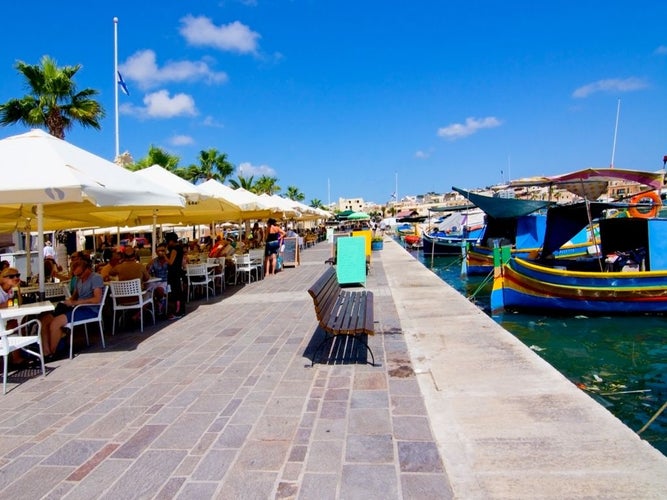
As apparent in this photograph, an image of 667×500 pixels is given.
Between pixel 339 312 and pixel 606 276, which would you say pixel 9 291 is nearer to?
pixel 339 312

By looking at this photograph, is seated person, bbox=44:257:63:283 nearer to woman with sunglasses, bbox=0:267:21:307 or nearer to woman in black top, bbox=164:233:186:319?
woman in black top, bbox=164:233:186:319

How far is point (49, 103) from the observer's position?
1775cm

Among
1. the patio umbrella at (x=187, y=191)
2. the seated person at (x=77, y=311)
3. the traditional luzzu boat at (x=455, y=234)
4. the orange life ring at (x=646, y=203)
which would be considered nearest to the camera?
the seated person at (x=77, y=311)

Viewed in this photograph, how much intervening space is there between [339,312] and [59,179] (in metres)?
3.54

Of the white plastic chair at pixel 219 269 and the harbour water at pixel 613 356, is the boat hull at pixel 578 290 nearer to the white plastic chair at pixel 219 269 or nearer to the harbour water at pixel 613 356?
the harbour water at pixel 613 356

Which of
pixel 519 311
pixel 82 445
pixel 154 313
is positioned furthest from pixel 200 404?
pixel 519 311

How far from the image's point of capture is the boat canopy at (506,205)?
15.1m

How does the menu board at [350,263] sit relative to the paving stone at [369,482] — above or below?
above

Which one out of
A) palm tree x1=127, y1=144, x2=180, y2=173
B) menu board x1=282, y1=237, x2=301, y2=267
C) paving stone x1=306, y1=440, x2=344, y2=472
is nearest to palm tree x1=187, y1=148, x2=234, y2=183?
palm tree x1=127, y1=144, x2=180, y2=173

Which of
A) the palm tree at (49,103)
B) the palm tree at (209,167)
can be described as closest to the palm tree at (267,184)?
the palm tree at (209,167)

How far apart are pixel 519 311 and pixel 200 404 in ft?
32.5

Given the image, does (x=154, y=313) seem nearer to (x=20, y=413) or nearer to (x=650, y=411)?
(x=20, y=413)

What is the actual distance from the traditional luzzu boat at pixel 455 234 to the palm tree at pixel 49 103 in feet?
62.2

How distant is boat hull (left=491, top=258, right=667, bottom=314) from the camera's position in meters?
9.87
